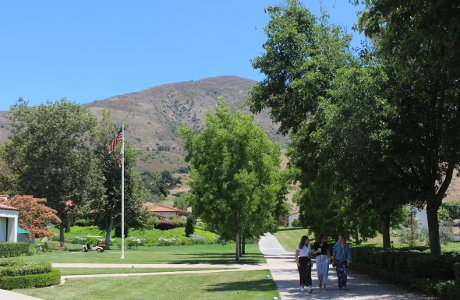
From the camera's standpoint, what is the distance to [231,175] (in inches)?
1136

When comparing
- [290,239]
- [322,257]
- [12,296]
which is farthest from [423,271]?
[290,239]

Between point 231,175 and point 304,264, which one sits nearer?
point 304,264

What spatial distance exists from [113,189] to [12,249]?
1723 cm

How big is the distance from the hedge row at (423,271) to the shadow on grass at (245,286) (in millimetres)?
3840

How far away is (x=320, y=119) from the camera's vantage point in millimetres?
18641

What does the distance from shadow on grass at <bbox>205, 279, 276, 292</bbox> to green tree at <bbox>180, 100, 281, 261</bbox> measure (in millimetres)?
10778

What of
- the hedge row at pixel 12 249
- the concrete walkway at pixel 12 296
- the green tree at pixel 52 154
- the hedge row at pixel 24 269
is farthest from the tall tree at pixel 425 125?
the green tree at pixel 52 154

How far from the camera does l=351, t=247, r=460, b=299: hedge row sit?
431 inches

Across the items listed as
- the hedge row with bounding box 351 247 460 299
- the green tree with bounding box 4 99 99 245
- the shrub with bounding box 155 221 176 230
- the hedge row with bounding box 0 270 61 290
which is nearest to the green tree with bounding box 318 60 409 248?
the hedge row with bounding box 351 247 460 299

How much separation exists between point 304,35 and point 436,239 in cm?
982

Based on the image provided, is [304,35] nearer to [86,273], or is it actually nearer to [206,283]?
[206,283]

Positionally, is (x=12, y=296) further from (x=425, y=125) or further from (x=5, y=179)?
(x=5, y=179)

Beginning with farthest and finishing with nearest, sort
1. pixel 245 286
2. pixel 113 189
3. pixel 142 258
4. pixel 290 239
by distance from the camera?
pixel 290 239 < pixel 113 189 < pixel 142 258 < pixel 245 286

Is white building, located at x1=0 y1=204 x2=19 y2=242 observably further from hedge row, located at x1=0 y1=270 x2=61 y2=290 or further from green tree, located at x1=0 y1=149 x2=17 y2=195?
hedge row, located at x1=0 y1=270 x2=61 y2=290
